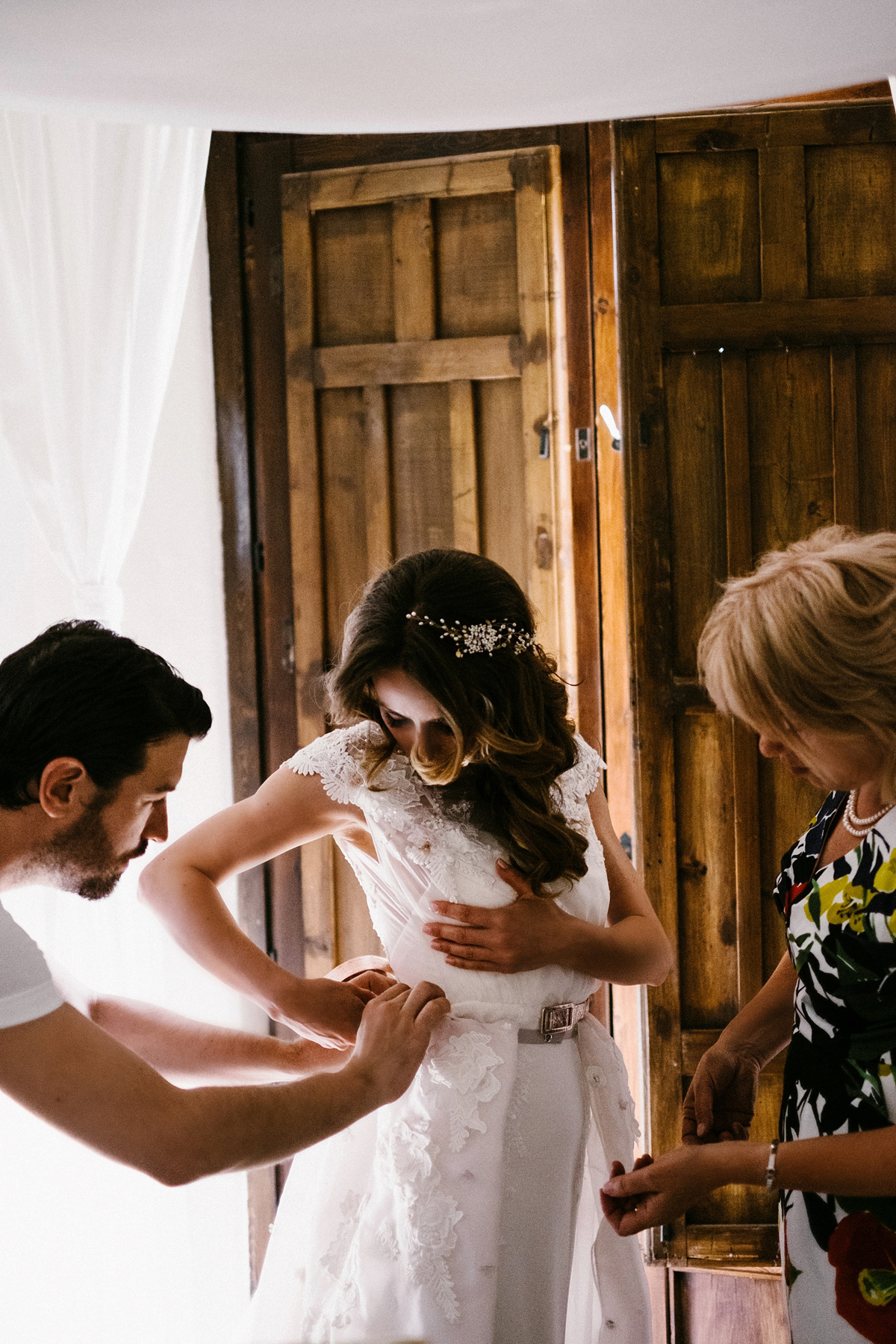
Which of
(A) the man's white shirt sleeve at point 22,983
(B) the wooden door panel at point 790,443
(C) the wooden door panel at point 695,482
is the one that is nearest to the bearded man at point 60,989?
(A) the man's white shirt sleeve at point 22,983

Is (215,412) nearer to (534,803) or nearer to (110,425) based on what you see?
(110,425)

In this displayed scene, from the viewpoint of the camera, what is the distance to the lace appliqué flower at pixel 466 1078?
1501 mm

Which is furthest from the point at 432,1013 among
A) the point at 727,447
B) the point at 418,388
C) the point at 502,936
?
the point at 418,388

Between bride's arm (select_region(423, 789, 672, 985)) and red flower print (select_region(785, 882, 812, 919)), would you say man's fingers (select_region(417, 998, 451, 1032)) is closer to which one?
bride's arm (select_region(423, 789, 672, 985))

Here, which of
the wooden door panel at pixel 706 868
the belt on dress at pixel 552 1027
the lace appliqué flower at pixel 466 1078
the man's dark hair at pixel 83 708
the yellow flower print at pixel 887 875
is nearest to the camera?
the yellow flower print at pixel 887 875

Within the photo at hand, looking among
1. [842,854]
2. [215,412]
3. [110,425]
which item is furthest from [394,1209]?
[215,412]

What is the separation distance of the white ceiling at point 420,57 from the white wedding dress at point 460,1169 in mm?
979

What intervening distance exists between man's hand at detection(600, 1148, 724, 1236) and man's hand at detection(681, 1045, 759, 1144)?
0.24 metres

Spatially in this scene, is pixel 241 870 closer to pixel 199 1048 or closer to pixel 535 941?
pixel 199 1048

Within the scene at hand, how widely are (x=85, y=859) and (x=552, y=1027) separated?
0.71 m

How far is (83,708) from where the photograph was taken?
4.64 feet

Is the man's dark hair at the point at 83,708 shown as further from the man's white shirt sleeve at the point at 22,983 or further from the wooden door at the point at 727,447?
the wooden door at the point at 727,447

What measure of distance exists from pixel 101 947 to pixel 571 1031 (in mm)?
1300

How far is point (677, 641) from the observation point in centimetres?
244
